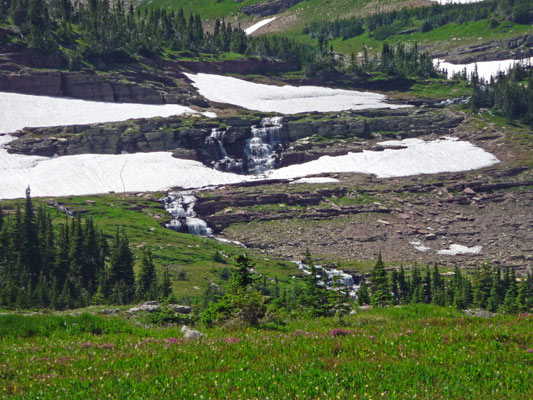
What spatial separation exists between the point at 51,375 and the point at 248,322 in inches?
331

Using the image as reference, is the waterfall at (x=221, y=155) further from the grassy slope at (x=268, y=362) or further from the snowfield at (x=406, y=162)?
the grassy slope at (x=268, y=362)

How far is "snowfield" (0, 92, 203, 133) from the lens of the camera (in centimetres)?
17625

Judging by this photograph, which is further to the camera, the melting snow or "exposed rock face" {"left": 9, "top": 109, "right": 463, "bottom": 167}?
"exposed rock face" {"left": 9, "top": 109, "right": 463, "bottom": 167}

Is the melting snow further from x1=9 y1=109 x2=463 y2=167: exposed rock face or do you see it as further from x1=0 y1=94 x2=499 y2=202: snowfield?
x1=9 y1=109 x2=463 y2=167: exposed rock face

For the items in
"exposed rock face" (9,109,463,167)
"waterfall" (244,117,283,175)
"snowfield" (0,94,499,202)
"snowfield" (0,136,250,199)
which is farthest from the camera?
"waterfall" (244,117,283,175)

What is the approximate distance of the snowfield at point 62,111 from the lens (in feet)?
578

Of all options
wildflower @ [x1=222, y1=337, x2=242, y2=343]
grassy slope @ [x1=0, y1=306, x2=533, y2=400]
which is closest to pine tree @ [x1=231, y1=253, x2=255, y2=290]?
grassy slope @ [x1=0, y1=306, x2=533, y2=400]

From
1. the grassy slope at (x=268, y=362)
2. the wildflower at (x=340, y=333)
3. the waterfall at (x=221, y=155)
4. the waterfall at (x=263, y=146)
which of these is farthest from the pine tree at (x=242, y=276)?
the waterfall at (x=263, y=146)

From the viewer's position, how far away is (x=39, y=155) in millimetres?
161500

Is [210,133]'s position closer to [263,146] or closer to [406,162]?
[263,146]

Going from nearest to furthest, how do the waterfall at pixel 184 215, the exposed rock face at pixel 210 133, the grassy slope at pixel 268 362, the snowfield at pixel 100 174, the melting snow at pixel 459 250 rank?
the grassy slope at pixel 268 362
the melting snow at pixel 459 250
the waterfall at pixel 184 215
the snowfield at pixel 100 174
the exposed rock face at pixel 210 133

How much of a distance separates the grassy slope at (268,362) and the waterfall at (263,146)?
15632 cm

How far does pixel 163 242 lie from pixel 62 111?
96.7 metres

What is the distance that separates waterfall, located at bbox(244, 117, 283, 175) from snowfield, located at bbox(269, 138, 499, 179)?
6.98 meters
